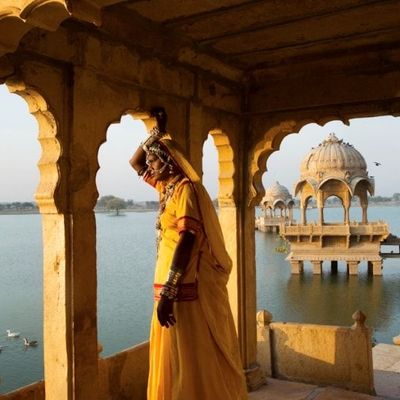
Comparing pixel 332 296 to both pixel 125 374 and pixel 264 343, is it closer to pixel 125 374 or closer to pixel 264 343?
pixel 264 343

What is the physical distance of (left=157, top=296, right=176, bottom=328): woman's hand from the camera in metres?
3.28

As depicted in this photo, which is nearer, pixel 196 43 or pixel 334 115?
pixel 196 43

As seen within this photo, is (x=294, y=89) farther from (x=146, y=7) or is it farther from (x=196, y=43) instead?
(x=146, y=7)

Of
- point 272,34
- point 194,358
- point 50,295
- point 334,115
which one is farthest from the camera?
point 334,115

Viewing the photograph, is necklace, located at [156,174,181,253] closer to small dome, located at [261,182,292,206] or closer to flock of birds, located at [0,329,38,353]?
flock of birds, located at [0,329,38,353]

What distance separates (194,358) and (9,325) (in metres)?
22.1

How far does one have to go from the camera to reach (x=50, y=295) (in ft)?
12.3

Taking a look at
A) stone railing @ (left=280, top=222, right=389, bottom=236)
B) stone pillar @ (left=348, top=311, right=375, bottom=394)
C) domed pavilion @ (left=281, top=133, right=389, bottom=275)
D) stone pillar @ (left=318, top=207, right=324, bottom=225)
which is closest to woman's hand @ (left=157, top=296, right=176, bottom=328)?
stone pillar @ (left=348, top=311, right=375, bottom=394)

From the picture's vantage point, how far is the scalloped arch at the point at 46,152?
358cm

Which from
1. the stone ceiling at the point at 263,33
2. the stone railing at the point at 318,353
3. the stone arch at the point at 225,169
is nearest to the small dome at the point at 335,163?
the stone railing at the point at 318,353

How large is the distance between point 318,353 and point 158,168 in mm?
Answer: 3463

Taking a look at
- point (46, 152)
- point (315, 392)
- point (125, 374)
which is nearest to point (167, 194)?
point (46, 152)

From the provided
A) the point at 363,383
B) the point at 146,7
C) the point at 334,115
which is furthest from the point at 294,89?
the point at 363,383

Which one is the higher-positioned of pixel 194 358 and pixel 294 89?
pixel 294 89
